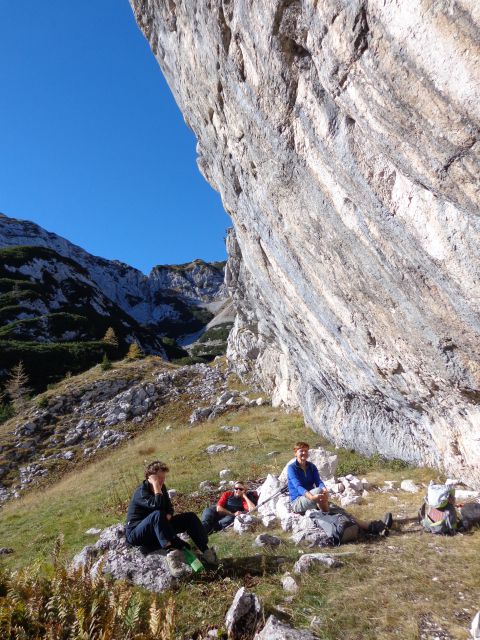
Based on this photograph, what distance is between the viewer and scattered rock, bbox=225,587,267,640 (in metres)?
4.50

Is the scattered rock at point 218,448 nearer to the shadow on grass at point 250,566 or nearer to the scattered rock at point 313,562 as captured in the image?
the shadow on grass at point 250,566

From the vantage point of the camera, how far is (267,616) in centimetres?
473

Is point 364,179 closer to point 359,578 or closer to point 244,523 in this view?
point 359,578

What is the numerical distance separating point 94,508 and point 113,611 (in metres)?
12.0

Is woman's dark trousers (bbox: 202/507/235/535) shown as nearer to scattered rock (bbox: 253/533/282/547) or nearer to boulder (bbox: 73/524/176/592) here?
scattered rock (bbox: 253/533/282/547)

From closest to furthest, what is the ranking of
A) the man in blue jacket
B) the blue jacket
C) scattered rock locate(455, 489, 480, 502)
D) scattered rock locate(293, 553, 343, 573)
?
scattered rock locate(293, 553, 343, 573) < the man in blue jacket < the blue jacket < scattered rock locate(455, 489, 480, 502)

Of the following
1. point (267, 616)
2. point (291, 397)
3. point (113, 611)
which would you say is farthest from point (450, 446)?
point (291, 397)

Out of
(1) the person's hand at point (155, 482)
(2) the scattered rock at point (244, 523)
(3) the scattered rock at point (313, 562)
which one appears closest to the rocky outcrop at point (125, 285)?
(2) the scattered rock at point (244, 523)

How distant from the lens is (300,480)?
8703 mm

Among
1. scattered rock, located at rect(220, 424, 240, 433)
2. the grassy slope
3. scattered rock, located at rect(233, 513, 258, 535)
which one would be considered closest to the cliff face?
the grassy slope

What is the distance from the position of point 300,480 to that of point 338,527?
67.4 inches

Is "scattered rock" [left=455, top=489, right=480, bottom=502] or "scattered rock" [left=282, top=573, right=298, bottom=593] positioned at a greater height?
"scattered rock" [left=282, top=573, right=298, bottom=593]

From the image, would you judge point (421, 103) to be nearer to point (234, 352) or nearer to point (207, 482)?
point (207, 482)

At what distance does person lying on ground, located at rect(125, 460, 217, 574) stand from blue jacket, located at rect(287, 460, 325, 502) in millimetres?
2620
